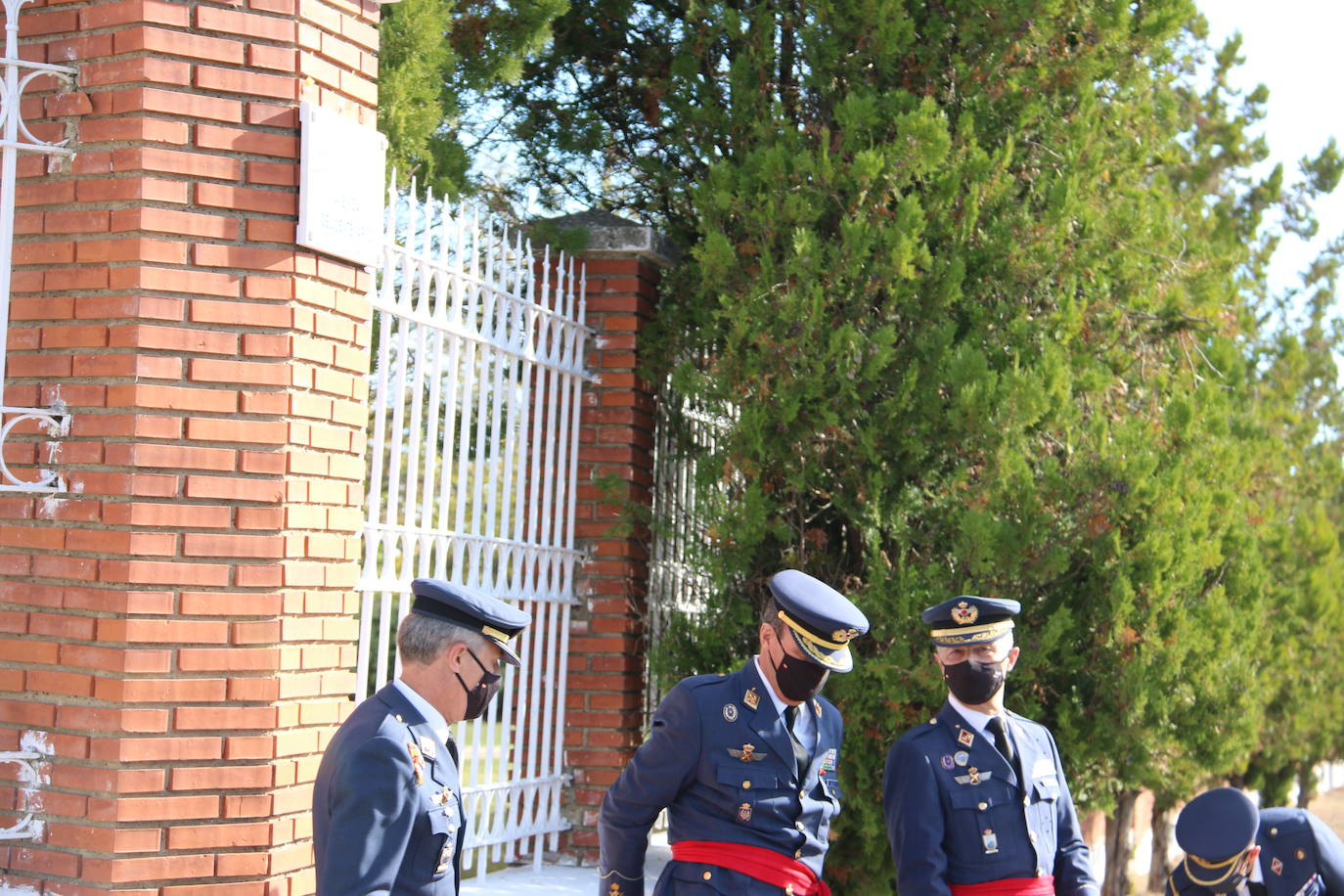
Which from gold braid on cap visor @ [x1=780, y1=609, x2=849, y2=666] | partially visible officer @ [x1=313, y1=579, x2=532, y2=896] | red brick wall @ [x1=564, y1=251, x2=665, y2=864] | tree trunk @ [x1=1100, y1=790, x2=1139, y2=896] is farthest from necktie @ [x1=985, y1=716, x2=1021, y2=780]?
tree trunk @ [x1=1100, y1=790, x2=1139, y2=896]

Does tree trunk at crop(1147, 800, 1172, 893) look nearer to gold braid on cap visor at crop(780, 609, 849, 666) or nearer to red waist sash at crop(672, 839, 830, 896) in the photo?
red waist sash at crop(672, 839, 830, 896)

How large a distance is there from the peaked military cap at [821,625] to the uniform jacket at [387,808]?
1.06 meters

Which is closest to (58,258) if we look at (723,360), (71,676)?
(71,676)

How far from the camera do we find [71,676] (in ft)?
11.8

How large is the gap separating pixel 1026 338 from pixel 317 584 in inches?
124

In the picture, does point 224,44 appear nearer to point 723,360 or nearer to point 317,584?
point 317,584

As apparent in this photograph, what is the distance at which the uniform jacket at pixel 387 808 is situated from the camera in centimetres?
247

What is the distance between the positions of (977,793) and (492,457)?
2.49m

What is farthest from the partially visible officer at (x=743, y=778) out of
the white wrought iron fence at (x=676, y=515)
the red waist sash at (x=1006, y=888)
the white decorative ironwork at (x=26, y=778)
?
the white wrought iron fence at (x=676, y=515)

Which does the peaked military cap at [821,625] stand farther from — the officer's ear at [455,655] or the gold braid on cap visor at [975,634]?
the officer's ear at [455,655]

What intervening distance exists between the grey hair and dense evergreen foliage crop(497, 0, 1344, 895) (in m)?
2.82

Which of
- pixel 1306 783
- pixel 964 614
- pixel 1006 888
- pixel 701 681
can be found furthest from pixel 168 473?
pixel 1306 783

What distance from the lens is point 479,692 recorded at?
9.25 feet

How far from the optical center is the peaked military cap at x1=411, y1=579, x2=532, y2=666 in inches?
110
